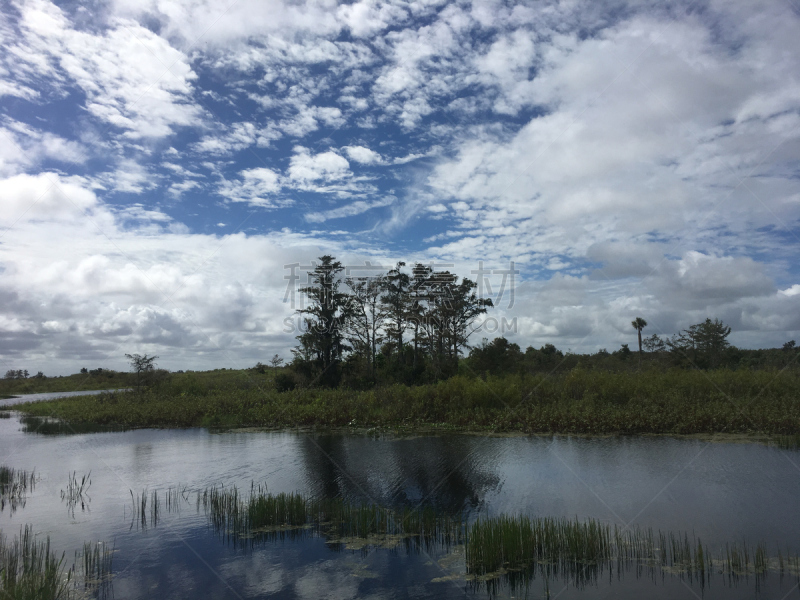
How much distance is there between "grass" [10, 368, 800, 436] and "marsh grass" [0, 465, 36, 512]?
11.5 m

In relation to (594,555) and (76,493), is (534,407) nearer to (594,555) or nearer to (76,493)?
(594,555)

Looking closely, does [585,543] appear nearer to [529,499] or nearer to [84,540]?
[529,499]

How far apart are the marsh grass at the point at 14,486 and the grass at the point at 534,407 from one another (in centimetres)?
1151

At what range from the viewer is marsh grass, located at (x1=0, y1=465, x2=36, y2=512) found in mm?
13219

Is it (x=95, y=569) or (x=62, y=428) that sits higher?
(x=62, y=428)

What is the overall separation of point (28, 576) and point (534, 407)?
64.9 ft

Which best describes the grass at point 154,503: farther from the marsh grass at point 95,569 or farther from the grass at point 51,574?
the grass at point 51,574

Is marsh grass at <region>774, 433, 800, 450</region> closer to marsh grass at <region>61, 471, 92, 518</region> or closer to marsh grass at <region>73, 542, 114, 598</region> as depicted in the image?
marsh grass at <region>73, 542, 114, 598</region>

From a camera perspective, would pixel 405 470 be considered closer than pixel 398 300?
Yes

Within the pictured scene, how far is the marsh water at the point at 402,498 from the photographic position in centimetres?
788

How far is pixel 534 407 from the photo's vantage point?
930 inches

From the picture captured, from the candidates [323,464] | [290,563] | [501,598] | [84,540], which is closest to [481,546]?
[501,598]

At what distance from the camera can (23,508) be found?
12.7 metres

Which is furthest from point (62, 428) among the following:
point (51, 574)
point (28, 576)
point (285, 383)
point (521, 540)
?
point (521, 540)
